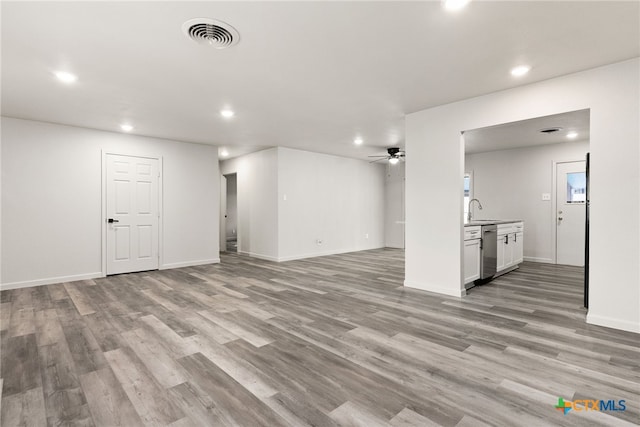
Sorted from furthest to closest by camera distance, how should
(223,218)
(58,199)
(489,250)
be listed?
(223,218), (58,199), (489,250)

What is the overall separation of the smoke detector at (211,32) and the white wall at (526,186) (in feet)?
22.6

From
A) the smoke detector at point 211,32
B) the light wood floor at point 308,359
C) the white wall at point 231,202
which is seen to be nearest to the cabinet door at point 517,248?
the light wood floor at point 308,359

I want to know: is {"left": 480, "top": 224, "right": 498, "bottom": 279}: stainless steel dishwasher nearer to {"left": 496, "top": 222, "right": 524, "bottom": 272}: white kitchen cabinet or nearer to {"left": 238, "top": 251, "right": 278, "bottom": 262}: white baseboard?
{"left": 496, "top": 222, "right": 524, "bottom": 272}: white kitchen cabinet

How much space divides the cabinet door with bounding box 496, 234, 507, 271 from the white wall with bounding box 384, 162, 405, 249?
3688 mm

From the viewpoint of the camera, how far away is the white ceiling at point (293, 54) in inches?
88.9

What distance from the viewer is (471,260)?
4516mm

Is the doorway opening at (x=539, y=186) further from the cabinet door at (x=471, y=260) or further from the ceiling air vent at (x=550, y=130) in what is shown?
the cabinet door at (x=471, y=260)

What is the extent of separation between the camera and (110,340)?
2807 mm

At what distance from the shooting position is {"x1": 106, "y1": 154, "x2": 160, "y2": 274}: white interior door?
18.5ft

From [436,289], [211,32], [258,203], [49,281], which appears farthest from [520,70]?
[49,281]

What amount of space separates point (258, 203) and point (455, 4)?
610 cm

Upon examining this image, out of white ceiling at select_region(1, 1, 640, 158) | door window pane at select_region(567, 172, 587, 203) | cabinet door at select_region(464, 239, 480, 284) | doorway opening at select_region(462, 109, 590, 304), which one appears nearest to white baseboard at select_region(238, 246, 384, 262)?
white ceiling at select_region(1, 1, 640, 158)

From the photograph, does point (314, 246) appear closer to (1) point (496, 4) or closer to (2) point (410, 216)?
(2) point (410, 216)

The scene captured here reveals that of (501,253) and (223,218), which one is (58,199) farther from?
(501,253)
